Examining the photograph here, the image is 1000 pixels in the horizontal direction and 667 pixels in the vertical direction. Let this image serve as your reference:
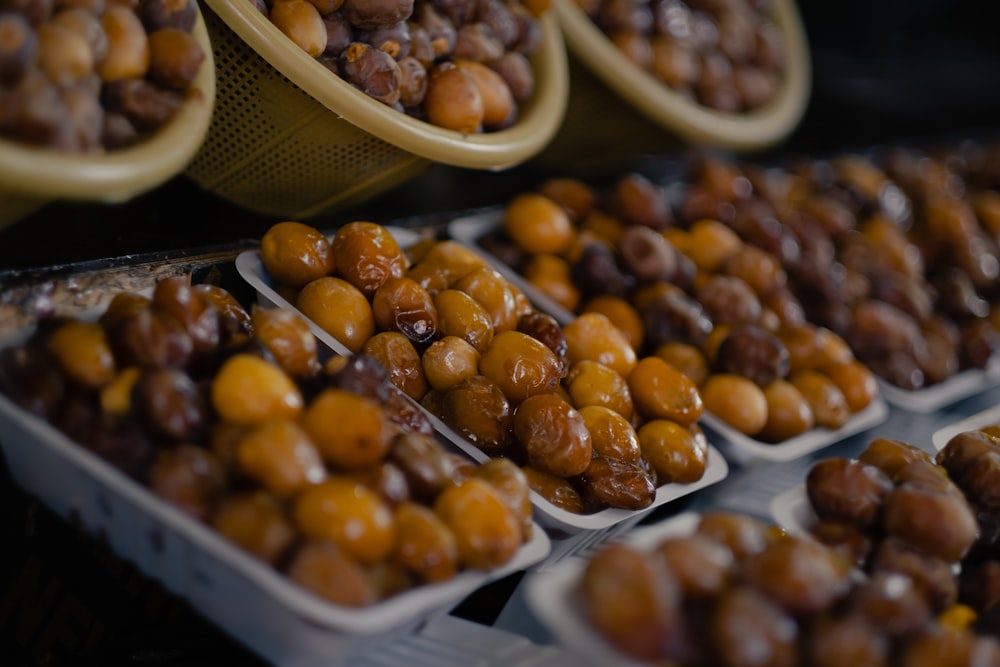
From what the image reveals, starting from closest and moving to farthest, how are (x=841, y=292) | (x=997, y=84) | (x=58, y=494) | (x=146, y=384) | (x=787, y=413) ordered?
(x=146, y=384) → (x=58, y=494) → (x=787, y=413) → (x=841, y=292) → (x=997, y=84)

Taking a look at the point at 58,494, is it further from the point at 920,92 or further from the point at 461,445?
the point at 920,92

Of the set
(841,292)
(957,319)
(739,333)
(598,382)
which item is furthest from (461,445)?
(957,319)

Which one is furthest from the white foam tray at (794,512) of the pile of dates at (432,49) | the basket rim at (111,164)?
the basket rim at (111,164)

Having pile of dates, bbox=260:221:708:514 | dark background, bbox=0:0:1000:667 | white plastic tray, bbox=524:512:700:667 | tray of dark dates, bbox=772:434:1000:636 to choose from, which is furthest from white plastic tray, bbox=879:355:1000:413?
white plastic tray, bbox=524:512:700:667

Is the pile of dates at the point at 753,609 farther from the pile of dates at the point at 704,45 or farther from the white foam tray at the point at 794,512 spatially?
the pile of dates at the point at 704,45

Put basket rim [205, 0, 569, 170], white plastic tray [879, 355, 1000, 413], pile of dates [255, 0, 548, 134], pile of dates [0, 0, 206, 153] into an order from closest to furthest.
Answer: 1. pile of dates [0, 0, 206, 153]
2. basket rim [205, 0, 569, 170]
3. pile of dates [255, 0, 548, 134]
4. white plastic tray [879, 355, 1000, 413]

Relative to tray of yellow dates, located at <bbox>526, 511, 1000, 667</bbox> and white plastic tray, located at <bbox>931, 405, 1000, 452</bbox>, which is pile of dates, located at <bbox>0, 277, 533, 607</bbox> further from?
white plastic tray, located at <bbox>931, 405, 1000, 452</bbox>

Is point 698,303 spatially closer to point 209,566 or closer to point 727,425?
point 727,425
